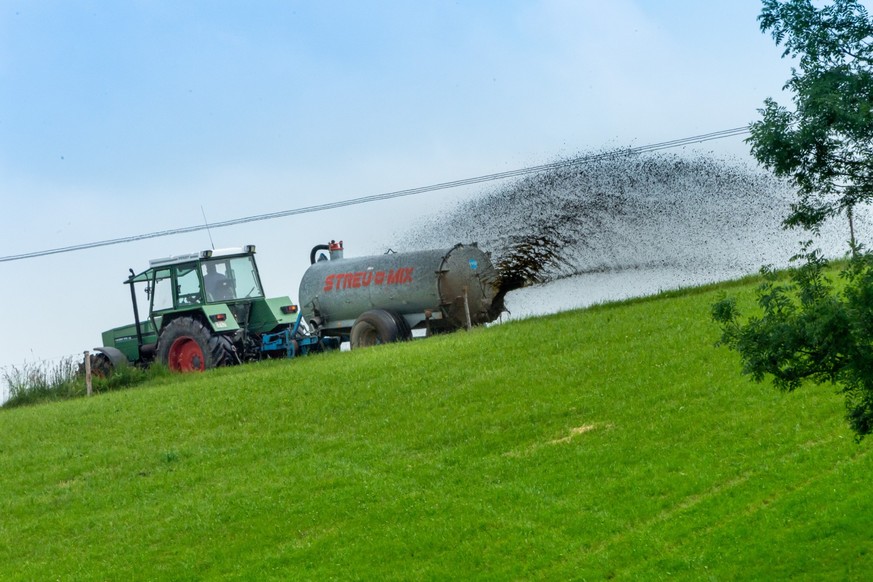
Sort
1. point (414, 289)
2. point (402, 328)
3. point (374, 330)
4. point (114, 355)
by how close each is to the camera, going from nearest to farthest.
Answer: point (414, 289) → point (402, 328) → point (374, 330) → point (114, 355)

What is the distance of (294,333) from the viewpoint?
125 ft

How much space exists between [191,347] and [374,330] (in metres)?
6.08

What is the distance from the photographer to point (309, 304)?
39.8 m

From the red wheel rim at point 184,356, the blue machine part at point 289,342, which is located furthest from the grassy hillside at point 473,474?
the red wheel rim at point 184,356

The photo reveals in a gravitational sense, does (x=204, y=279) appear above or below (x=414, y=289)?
above

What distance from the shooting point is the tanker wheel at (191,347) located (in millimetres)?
36875

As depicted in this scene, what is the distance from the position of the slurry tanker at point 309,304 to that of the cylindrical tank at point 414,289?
0.11 ft

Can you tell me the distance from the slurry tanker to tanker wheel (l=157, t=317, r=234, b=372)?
0.03 meters

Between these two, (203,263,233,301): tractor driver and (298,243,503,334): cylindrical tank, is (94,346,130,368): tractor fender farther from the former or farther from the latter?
(298,243,503,334): cylindrical tank

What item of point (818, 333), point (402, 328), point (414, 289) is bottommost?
point (818, 333)

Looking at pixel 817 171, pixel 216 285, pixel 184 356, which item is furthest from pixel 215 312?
pixel 817 171

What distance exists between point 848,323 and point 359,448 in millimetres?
13035

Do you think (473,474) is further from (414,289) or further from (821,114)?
(414,289)

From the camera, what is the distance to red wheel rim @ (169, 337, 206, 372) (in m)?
38.1
